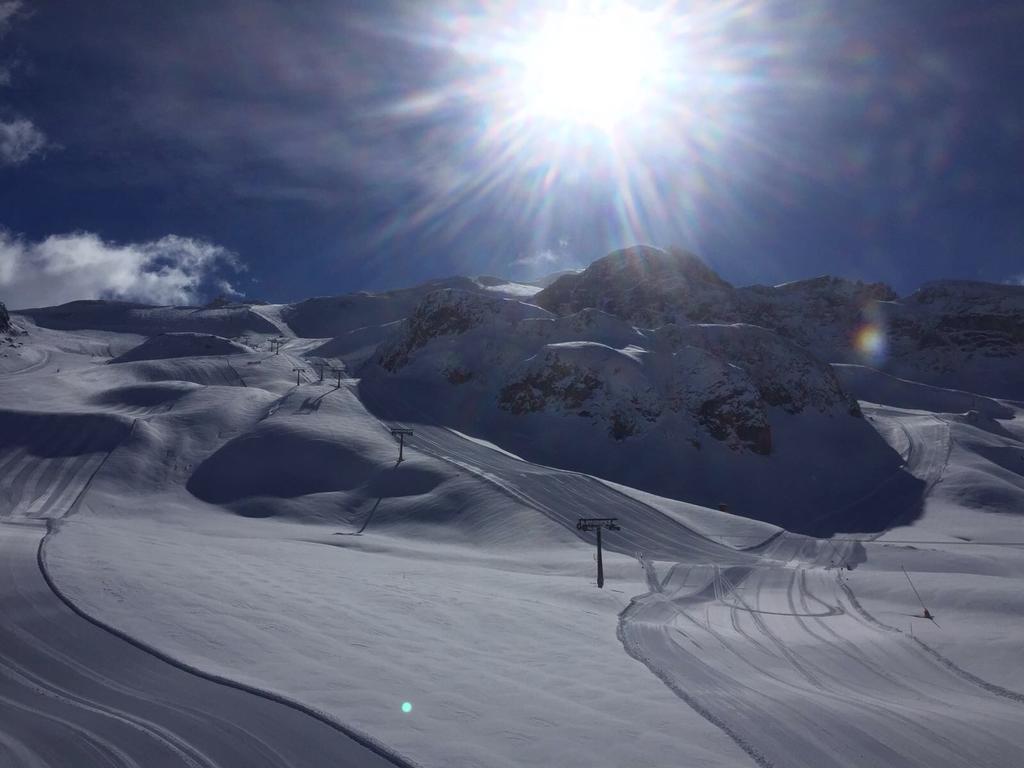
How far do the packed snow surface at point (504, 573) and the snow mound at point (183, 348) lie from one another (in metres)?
23.4

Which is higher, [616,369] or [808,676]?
[616,369]

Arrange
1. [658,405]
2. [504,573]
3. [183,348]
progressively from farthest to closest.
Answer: [183,348] → [658,405] → [504,573]

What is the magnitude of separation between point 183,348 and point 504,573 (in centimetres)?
10359

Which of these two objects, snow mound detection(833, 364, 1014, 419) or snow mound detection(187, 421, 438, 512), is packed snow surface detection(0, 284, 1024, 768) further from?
snow mound detection(833, 364, 1014, 419)

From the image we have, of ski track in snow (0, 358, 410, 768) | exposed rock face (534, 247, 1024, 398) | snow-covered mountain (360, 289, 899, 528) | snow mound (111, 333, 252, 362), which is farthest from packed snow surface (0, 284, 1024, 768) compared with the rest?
exposed rock face (534, 247, 1024, 398)

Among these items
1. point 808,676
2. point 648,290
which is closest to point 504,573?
point 808,676

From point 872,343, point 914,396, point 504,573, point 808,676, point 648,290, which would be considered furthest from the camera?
point 872,343

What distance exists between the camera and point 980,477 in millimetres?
61125

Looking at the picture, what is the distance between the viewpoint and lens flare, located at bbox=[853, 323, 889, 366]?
156 m

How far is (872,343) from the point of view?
534ft

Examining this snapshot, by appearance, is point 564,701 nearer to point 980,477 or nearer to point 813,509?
point 813,509

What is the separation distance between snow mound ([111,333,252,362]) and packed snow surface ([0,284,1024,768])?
23359mm

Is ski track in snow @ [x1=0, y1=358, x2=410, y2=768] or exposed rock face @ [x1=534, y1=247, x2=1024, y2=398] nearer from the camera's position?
ski track in snow @ [x1=0, y1=358, x2=410, y2=768]

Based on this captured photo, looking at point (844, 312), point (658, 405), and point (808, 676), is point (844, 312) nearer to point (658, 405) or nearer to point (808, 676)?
point (658, 405)
